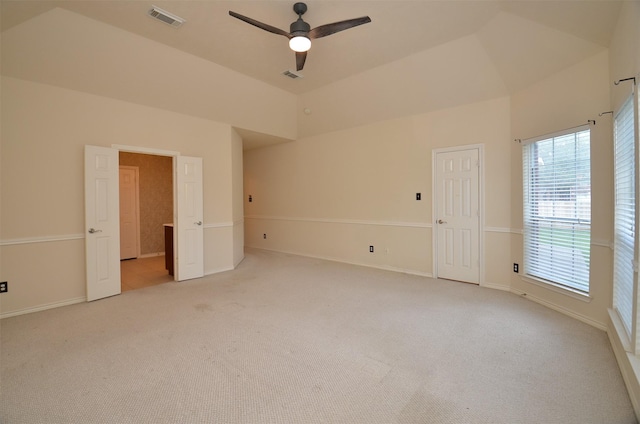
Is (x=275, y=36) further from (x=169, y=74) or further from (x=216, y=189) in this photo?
(x=216, y=189)

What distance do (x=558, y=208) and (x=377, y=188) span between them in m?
2.69

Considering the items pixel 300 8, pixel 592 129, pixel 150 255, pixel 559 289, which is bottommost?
pixel 150 255

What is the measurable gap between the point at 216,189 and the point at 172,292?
6.16 feet

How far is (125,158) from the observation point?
20.6 feet

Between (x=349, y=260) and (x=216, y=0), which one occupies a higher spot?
(x=216, y=0)

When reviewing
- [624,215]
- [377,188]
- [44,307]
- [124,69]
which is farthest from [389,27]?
[44,307]

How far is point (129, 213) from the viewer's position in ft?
20.9

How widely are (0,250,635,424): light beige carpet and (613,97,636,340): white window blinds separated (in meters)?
0.46

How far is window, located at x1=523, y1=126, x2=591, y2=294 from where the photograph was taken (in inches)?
122

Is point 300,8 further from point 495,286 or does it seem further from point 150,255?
point 150,255

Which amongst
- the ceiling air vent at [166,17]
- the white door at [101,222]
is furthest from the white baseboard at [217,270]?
the ceiling air vent at [166,17]

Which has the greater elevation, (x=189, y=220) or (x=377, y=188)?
(x=377, y=188)

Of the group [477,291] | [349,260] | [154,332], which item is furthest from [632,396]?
[349,260]

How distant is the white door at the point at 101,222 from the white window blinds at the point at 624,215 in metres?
5.42
